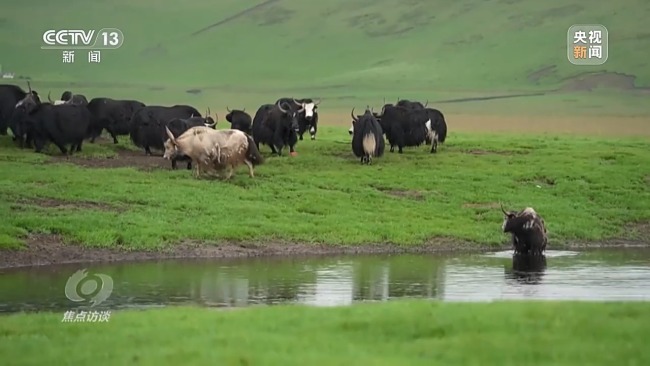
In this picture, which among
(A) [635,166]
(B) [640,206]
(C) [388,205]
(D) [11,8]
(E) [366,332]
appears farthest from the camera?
(D) [11,8]

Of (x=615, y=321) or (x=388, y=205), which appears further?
(x=388, y=205)

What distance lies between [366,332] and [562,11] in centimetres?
5676

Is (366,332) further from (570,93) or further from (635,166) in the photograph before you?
(570,93)

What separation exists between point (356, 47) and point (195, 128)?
53.9 meters

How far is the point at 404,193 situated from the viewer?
20.3m

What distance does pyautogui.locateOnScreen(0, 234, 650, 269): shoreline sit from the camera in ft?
48.8

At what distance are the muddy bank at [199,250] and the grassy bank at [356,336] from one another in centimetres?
517

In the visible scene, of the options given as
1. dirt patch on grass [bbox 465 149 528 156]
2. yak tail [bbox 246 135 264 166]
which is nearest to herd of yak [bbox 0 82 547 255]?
yak tail [bbox 246 135 264 166]

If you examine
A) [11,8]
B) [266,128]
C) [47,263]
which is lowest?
[47,263]

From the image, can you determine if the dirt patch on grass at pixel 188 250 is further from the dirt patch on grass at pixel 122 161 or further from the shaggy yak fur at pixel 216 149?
the dirt patch on grass at pixel 122 161


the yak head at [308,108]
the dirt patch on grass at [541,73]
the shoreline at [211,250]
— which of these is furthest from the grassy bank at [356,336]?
the dirt patch on grass at [541,73]

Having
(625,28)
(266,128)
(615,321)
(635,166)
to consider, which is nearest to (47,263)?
(615,321)

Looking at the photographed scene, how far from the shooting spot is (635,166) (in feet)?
78.9

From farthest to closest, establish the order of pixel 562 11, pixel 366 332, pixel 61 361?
pixel 562 11
pixel 366 332
pixel 61 361
